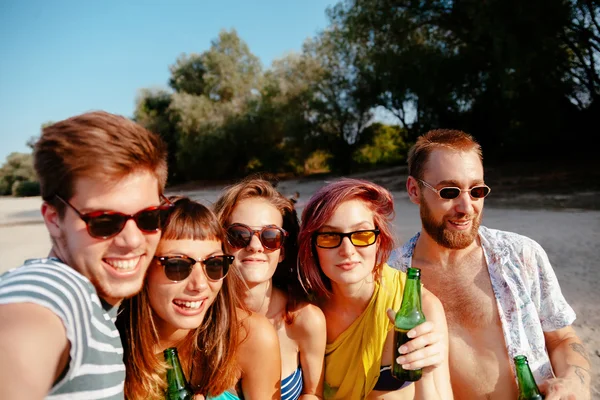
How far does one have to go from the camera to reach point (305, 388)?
102 inches

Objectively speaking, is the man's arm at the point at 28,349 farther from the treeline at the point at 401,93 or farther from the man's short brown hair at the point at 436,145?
the treeline at the point at 401,93

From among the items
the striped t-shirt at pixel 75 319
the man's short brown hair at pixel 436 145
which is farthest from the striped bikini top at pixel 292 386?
the man's short brown hair at pixel 436 145

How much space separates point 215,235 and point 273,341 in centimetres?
66

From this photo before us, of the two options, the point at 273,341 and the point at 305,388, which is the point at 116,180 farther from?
the point at 305,388

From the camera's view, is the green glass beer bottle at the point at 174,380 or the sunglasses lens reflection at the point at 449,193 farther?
the sunglasses lens reflection at the point at 449,193

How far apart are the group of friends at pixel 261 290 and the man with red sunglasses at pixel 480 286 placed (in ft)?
0.03

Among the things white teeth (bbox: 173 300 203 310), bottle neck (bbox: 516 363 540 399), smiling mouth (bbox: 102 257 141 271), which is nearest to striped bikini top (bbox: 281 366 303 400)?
white teeth (bbox: 173 300 203 310)

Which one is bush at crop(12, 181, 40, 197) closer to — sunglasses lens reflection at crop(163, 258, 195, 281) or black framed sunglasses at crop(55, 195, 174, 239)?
sunglasses lens reflection at crop(163, 258, 195, 281)

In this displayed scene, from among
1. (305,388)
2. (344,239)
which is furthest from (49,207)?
(305,388)

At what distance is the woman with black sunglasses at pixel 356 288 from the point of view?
97.3 inches

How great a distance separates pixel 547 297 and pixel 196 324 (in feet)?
7.84

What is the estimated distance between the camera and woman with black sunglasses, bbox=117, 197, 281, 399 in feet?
6.90

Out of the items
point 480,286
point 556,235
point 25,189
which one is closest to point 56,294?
point 480,286

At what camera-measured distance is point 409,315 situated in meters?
2.39
